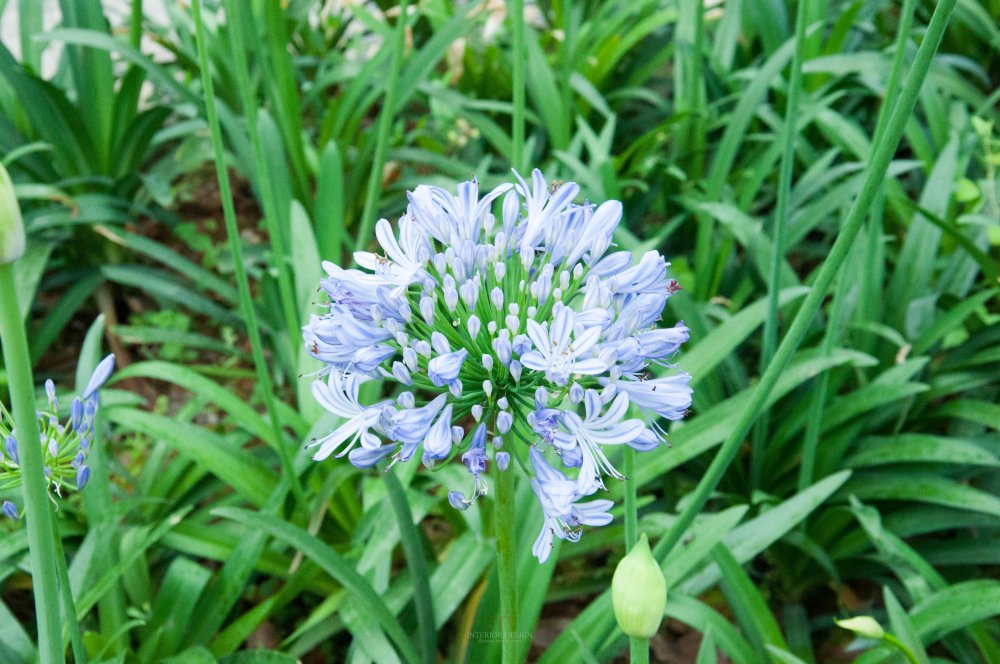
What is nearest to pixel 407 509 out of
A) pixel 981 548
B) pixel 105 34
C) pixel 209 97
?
pixel 209 97

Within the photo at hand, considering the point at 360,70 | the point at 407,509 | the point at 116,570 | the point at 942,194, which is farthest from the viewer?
the point at 360,70

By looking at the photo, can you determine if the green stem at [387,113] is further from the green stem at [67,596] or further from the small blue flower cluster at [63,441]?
the green stem at [67,596]

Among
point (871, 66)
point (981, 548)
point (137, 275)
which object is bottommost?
point (981, 548)

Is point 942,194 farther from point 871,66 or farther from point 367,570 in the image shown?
point 367,570

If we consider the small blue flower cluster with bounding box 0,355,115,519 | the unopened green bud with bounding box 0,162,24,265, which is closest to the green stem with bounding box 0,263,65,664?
the unopened green bud with bounding box 0,162,24,265

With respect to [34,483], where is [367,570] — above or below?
below

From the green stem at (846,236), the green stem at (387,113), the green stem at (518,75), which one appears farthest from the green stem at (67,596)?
the green stem at (387,113)

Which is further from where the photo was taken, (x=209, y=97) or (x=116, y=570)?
(x=116, y=570)
